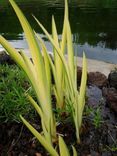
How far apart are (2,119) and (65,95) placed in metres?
0.60

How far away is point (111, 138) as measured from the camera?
3.01 metres

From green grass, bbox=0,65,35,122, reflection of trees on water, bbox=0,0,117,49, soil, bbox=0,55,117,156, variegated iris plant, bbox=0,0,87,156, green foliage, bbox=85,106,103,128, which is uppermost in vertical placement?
variegated iris plant, bbox=0,0,87,156

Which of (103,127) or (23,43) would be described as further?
(23,43)

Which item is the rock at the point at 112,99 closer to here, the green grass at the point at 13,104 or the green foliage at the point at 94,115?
the green foliage at the point at 94,115

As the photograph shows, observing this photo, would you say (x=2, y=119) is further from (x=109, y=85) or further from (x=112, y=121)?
(x=109, y=85)

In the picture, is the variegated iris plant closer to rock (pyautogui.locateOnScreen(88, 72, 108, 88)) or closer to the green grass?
the green grass

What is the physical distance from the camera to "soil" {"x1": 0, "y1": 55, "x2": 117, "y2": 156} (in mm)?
2883

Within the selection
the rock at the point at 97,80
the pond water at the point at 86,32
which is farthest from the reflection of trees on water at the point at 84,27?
the rock at the point at 97,80

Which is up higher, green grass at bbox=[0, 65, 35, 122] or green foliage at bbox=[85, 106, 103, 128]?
green grass at bbox=[0, 65, 35, 122]

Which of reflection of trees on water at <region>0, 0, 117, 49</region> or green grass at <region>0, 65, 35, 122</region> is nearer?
green grass at <region>0, 65, 35, 122</region>

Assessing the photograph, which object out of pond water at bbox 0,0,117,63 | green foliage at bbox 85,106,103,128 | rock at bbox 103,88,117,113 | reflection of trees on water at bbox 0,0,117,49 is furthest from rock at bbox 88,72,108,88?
reflection of trees on water at bbox 0,0,117,49

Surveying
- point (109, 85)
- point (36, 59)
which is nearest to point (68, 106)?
point (36, 59)

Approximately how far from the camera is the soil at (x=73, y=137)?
288 cm

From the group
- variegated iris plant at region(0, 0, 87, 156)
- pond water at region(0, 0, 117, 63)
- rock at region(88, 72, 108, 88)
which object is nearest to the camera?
variegated iris plant at region(0, 0, 87, 156)
